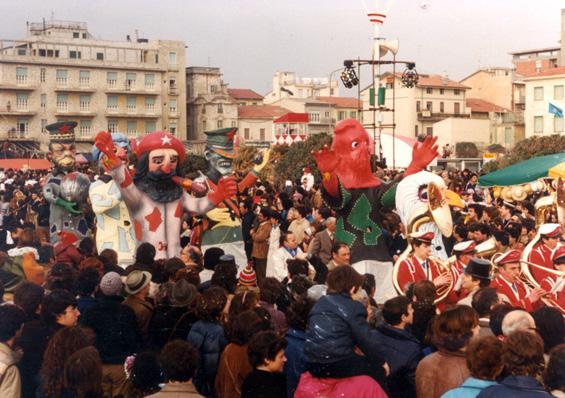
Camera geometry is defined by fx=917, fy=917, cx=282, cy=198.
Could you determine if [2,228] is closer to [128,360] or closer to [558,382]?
[128,360]

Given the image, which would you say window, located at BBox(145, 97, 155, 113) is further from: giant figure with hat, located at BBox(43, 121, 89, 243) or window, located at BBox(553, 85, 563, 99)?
giant figure with hat, located at BBox(43, 121, 89, 243)

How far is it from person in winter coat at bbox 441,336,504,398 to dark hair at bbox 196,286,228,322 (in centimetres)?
190

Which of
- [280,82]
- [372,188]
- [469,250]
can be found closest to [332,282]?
[469,250]

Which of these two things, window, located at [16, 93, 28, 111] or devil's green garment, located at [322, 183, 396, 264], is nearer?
devil's green garment, located at [322, 183, 396, 264]

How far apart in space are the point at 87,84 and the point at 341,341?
146ft

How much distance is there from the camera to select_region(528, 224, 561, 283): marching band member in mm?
7816

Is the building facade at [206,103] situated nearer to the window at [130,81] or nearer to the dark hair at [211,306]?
the window at [130,81]

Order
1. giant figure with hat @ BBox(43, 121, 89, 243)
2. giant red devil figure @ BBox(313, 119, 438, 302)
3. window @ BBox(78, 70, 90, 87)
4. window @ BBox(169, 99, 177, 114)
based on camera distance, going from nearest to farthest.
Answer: giant red devil figure @ BBox(313, 119, 438, 302) → giant figure with hat @ BBox(43, 121, 89, 243) → window @ BBox(78, 70, 90, 87) → window @ BBox(169, 99, 177, 114)

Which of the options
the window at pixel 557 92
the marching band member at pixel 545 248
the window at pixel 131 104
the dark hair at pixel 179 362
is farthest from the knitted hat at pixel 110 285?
the window at pixel 131 104

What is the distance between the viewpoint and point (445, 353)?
4.85m

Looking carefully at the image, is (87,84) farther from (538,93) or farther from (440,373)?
Result: (440,373)

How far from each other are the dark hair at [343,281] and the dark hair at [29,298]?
2.12 m

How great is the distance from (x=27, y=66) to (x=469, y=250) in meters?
40.8

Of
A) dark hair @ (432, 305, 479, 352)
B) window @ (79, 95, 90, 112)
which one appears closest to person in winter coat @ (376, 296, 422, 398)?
dark hair @ (432, 305, 479, 352)
